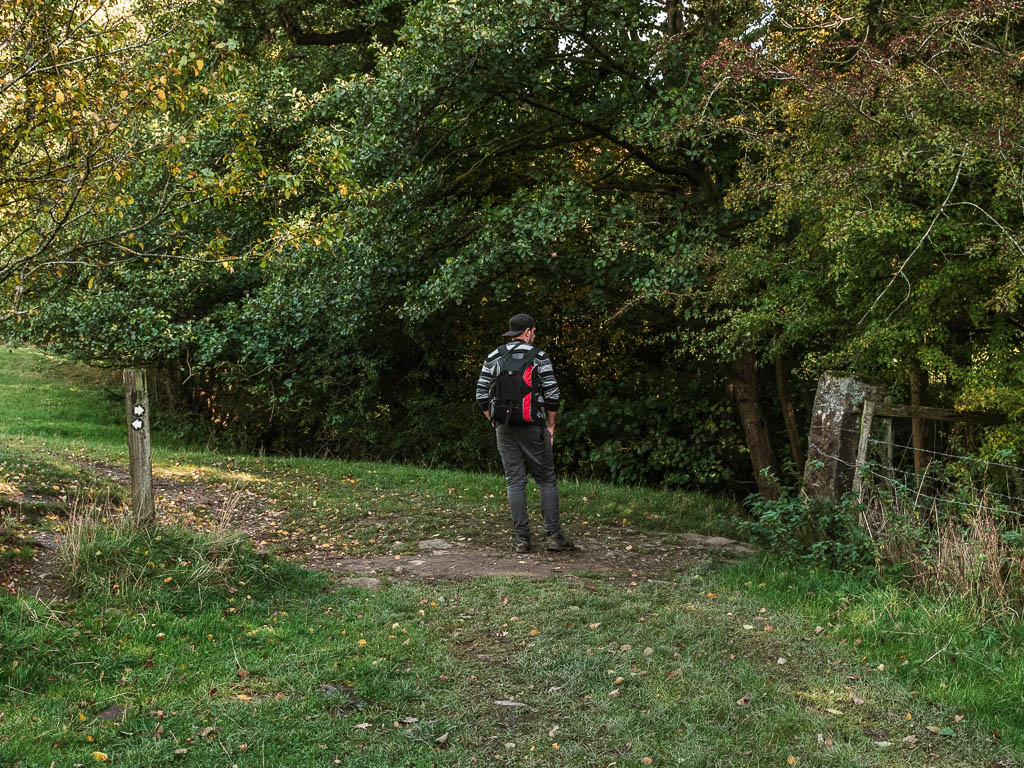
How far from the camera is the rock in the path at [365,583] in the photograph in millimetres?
7004

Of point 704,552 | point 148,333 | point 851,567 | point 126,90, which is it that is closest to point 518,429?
point 704,552

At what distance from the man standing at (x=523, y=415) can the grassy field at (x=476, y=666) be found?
3.76 ft

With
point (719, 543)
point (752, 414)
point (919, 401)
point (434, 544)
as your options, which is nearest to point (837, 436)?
point (919, 401)

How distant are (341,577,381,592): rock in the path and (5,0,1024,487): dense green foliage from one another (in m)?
2.75

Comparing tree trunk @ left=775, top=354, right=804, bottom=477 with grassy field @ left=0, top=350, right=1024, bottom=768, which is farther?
tree trunk @ left=775, top=354, right=804, bottom=477

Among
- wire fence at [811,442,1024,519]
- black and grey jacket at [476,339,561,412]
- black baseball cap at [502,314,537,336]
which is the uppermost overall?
black baseball cap at [502,314,537,336]

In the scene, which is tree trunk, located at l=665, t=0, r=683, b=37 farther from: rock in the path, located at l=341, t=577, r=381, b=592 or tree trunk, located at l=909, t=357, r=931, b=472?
rock in the path, located at l=341, t=577, r=381, b=592

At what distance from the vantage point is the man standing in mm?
8000

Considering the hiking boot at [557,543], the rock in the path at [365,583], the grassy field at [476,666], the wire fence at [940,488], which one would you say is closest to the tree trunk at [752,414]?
the wire fence at [940,488]

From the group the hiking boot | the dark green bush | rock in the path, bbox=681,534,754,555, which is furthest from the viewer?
rock in the path, bbox=681,534,754,555

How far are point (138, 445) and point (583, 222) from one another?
20.1ft

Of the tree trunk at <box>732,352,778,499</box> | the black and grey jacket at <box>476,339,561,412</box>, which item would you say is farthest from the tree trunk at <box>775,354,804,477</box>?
the black and grey jacket at <box>476,339,561,412</box>

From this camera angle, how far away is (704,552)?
841 centimetres

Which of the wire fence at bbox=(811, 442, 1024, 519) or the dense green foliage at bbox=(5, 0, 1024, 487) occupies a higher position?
the dense green foliage at bbox=(5, 0, 1024, 487)
